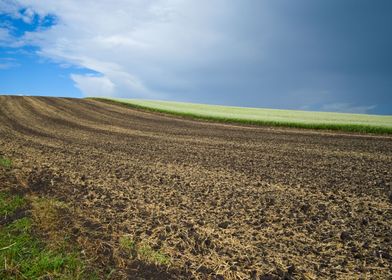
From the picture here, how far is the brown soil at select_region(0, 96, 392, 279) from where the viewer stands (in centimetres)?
403

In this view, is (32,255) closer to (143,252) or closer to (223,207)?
(143,252)

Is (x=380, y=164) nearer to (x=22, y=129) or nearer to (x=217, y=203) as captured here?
(x=217, y=203)

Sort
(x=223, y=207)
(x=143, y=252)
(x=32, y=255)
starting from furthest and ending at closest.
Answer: (x=223, y=207) → (x=143, y=252) → (x=32, y=255)

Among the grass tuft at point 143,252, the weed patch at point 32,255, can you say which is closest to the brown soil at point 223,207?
the grass tuft at point 143,252

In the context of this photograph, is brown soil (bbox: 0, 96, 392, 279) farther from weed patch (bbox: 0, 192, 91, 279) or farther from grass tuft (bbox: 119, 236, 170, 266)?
weed patch (bbox: 0, 192, 91, 279)

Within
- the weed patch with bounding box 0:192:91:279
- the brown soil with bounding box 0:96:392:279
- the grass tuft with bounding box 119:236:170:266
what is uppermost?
the brown soil with bounding box 0:96:392:279

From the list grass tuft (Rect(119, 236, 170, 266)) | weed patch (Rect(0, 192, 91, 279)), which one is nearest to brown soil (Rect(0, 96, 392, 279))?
grass tuft (Rect(119, 236, 170, 266))

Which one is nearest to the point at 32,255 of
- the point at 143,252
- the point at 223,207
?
the point at 143,252

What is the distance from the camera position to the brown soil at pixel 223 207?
159 inches

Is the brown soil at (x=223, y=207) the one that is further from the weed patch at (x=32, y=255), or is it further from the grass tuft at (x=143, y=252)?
the weed patch at (x=32, y=255)

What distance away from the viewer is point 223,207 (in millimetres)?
5773

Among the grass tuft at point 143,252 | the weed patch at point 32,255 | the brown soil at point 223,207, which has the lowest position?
the weed patch at point 32,255

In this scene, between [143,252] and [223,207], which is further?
[223,207]

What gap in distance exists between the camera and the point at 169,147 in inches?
482
